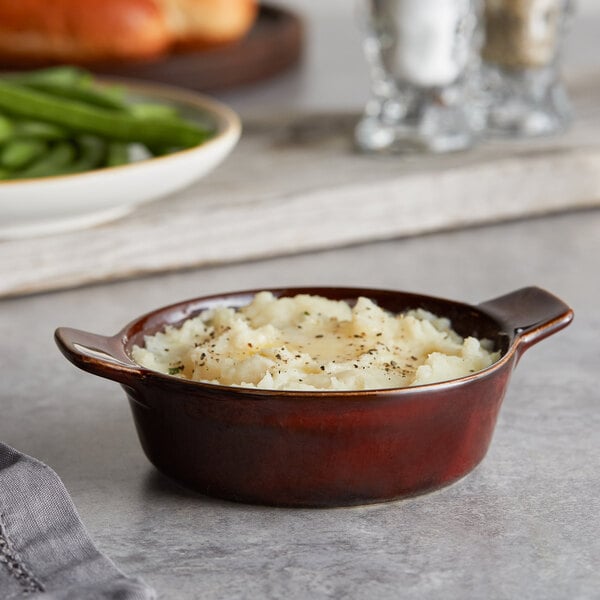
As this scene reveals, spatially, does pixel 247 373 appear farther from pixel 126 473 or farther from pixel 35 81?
pixel 35 81

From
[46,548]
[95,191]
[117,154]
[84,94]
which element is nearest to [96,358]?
[46,548]

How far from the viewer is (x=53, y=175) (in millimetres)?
1853

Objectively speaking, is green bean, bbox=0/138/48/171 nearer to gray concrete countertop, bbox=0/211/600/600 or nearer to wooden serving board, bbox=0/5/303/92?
gray concrete countertop, bbox=0/211/600/600

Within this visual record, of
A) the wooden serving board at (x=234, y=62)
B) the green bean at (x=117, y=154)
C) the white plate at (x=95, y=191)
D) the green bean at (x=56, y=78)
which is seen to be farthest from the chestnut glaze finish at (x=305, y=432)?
the wooden serving board at (x=234, y=62)

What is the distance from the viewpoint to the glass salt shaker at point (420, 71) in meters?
2.08

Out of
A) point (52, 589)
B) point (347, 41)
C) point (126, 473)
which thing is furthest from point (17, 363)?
point (347, 41)

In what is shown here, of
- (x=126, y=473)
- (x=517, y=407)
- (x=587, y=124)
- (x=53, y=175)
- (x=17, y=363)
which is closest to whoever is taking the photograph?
(x=126, y=473)

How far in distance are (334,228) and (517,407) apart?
665 millimetres

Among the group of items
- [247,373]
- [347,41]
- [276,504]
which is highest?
[247,373]

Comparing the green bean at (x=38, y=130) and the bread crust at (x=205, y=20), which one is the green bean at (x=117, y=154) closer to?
the green bean at (x=38, y=130)

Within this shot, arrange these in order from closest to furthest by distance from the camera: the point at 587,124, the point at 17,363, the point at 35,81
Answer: the point at 17,363 < the point at 35,81 < the point at 587,124

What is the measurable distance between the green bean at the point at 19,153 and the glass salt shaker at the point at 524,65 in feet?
2.55

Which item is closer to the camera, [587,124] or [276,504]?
[276,504]

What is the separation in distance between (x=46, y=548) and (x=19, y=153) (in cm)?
101
